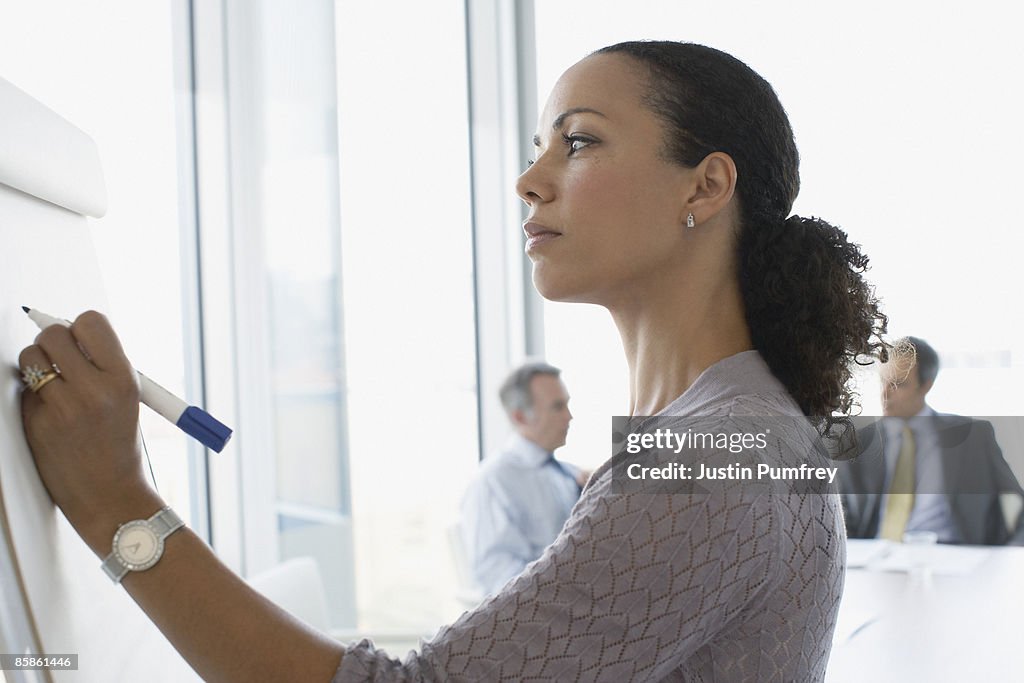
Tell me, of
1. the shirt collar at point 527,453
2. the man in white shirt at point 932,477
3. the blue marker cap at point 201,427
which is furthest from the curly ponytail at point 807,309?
the shirt collar at point 527,453

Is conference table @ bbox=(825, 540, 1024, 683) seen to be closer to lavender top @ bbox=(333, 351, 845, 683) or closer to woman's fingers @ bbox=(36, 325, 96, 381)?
lavender top @ bbox=(333, 351, 845, 683)

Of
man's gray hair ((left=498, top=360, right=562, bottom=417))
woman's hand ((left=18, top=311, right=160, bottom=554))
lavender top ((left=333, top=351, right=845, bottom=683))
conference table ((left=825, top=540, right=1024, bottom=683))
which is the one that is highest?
man's gray hair ((left=498, top=360, right=562, bottom=417))

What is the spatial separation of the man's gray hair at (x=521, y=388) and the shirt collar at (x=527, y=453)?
0.40 feet

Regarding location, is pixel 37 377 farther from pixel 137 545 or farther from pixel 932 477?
pixel 932 477

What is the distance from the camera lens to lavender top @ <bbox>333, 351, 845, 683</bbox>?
2.50 ft

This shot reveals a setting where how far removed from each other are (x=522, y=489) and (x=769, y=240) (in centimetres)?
235

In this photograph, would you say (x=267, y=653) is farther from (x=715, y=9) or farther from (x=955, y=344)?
(x=715, y=9)

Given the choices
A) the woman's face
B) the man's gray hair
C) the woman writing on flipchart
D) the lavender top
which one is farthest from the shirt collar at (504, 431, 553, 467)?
the lavender top

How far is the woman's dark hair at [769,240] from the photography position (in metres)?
1.03

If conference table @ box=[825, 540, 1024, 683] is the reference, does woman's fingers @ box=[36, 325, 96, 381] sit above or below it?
above

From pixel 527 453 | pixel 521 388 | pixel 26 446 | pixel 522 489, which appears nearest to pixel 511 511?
pixel 522 489

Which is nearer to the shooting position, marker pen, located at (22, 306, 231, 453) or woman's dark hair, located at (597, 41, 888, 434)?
marker pen, located at (22, 306, 231, 453)

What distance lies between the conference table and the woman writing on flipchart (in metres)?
1.12

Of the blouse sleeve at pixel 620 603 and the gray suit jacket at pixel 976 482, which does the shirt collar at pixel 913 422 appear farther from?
the blouse sleeve at pixel 620 603
